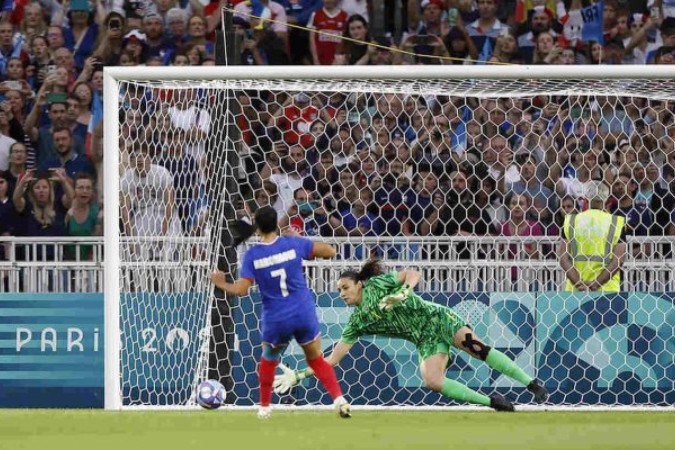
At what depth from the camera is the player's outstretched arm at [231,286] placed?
11.6 meters

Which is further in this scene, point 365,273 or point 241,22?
point 241,22

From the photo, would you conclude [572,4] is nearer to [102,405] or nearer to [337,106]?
[337,106]

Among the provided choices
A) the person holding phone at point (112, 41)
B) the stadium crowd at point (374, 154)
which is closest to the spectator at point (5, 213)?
the stadium crowd at point (374, 154)

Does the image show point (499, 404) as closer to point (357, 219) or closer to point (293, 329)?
point (293, 329)

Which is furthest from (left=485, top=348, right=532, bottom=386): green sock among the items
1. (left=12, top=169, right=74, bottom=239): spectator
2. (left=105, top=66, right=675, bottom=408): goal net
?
(left=12, top=169, right=74, bottom=239): spectator

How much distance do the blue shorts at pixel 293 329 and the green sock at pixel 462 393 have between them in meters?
1.21

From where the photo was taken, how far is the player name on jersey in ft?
38.7

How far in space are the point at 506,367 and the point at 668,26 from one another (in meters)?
6.14

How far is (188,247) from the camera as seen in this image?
14.3 metres

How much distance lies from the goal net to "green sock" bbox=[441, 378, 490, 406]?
4.36ft

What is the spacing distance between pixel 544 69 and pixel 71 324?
4757 millimetres

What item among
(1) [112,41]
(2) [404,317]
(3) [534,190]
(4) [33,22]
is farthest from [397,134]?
(4) [33,22]

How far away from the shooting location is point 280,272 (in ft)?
38.7

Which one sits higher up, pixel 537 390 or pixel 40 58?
pixel 40 58
